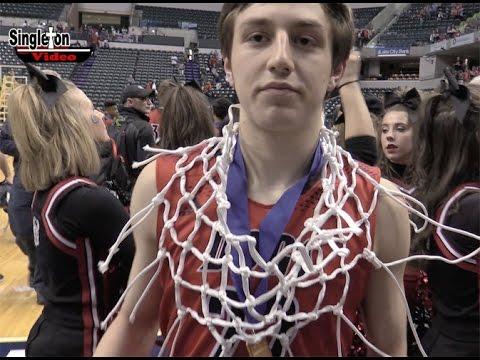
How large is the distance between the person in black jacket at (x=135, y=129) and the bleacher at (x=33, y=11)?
1666 cm

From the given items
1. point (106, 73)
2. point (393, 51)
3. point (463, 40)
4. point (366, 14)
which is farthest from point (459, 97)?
point (366, 14)

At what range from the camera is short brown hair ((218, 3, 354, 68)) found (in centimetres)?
71

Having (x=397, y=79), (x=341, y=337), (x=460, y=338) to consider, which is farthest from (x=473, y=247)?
(x=397, y=79)

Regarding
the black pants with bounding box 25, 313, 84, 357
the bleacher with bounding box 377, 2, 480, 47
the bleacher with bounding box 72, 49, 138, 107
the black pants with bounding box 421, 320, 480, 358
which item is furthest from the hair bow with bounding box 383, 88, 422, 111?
the bleacher with bounding box 377, 2, 480, 47

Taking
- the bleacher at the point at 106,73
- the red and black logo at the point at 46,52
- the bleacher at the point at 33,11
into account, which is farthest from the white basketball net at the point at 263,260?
the bleacher at the point at 33,11

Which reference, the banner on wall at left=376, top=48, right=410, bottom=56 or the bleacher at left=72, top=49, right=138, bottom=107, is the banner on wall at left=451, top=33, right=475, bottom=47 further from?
the bleacher at left=72, top=49, right=138, bottom=107

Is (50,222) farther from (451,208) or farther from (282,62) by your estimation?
(451,208)

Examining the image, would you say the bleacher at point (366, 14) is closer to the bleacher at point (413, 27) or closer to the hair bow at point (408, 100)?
the bleacher at point (413, 27)

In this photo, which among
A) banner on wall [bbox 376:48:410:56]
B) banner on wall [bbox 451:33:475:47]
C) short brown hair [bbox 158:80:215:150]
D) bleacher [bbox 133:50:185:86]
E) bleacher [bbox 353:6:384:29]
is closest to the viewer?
short brown hair [bbox 158:80:215:150]

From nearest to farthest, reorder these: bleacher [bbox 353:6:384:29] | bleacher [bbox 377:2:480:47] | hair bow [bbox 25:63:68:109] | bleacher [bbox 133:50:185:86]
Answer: hair bow [bbox 25:63:68:109]
bleacher [bbox 133:50:185:86]
bleacher [bbox 377:2:480:47]
bleacher [bbox 353:6:384:29]

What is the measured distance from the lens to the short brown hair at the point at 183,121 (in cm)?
205

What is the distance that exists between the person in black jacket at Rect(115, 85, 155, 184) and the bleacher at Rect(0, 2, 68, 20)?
656 inches

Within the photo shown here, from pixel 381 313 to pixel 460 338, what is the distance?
0.55 meters

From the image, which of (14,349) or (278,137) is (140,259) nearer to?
(278,137)
